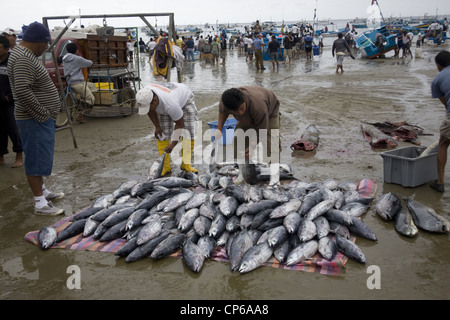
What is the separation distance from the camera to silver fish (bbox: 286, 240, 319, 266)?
3627mm

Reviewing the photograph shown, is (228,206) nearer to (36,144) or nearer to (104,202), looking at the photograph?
(104,202)

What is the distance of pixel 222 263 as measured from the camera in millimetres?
3742

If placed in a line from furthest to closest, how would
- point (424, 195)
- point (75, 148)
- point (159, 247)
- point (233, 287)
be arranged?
point (75, 148) → point (424, 195) → point (159, 247) → point (233, 287)

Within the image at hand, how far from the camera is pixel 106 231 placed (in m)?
4.34

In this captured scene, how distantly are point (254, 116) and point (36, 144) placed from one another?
9.61 feet

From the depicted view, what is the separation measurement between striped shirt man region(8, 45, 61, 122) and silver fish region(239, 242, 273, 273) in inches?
126

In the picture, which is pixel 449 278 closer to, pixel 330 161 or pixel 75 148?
pixel 330 161

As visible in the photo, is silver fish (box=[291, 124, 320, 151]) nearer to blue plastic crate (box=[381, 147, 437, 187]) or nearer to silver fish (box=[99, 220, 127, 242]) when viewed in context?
blue plastic crate (box=[381, 147, 437, 187])

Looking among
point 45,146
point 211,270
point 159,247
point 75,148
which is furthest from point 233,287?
point 75,148

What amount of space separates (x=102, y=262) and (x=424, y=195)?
4.44 metres

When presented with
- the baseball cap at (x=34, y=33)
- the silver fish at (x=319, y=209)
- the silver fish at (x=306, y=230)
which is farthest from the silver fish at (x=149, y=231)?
the baseball cap at (x=34, y=33)

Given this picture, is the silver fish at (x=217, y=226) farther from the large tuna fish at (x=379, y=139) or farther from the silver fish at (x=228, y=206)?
the large tuna fish at (x=379, y=139)

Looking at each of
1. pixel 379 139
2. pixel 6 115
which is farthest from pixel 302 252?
pixel 6 115
